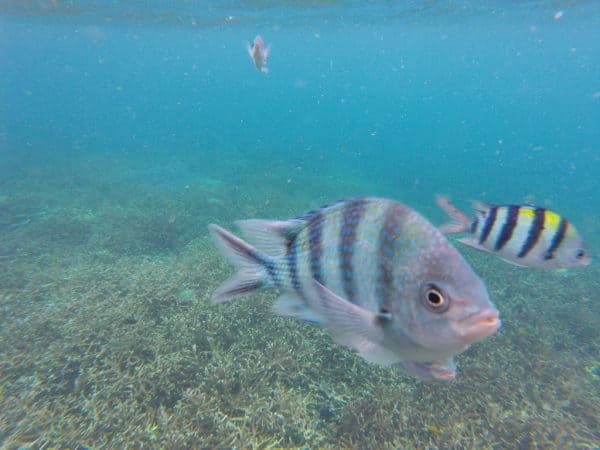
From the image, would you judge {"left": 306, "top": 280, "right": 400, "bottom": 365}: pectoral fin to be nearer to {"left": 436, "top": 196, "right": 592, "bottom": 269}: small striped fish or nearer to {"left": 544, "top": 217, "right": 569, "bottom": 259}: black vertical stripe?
{"left": 436, "top": 196, "right": 592, "bottom": 269}: small striped fish

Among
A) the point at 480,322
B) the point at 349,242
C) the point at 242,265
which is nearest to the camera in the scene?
the point at 480,322

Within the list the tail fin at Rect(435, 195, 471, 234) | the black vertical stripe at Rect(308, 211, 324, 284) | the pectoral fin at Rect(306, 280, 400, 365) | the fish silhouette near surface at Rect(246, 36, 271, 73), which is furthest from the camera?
the fish silhouette near surface at Rect(246, 36, 271, 73)

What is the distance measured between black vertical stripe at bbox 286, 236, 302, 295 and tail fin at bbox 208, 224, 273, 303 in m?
0.12

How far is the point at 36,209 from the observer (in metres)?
13.4

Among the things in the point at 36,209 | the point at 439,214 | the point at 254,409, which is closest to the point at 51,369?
the point at 254,409

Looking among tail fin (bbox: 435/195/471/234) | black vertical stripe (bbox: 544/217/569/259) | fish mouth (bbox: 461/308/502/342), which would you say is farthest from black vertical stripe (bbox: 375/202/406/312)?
black vertical stripe (bbox: 544/217/569/259)

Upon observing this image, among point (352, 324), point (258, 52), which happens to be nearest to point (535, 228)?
point (352, 324)

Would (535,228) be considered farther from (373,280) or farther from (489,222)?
(373,280)

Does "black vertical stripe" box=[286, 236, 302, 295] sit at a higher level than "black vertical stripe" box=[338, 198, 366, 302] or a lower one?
lower

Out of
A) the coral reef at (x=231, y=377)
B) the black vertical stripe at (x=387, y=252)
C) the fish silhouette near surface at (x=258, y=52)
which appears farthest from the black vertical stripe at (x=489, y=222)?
the fish silhouette near surface at (x=258, y=52)

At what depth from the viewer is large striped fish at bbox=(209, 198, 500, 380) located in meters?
1.27

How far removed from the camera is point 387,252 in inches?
58.7

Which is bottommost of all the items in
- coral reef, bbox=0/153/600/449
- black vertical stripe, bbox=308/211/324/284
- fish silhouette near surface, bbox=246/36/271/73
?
coral reef, bbox=0/153/600/449

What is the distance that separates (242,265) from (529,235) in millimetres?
2675
